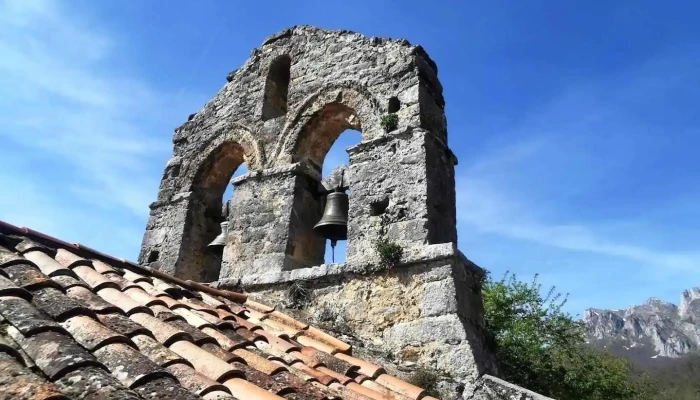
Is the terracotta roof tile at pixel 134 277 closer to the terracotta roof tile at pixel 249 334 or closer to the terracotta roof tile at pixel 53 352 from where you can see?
the terracotta roof tile at pixel 249 334

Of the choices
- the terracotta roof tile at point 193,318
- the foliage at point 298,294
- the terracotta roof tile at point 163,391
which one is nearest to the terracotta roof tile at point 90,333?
the terracotta roof tile at point 163,391

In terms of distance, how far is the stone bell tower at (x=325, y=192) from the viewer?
470 cm

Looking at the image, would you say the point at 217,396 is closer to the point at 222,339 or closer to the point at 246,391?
the point at 246,391

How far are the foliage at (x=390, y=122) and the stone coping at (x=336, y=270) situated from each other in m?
1.36

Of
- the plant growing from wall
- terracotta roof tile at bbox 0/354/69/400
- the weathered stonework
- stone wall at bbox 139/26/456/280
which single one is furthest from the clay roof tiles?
stone wall at bbox 139/26/456/280

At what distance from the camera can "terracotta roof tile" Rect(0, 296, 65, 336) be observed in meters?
2.40

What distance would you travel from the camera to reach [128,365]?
232 cm

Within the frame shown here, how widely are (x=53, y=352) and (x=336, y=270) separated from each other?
125 inches

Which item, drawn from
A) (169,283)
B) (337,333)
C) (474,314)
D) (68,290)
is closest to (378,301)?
(337,333)

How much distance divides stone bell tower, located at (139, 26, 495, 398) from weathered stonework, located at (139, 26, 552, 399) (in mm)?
13

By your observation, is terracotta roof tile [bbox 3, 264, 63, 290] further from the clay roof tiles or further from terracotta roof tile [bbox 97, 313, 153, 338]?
terracotta roof tile [bbox 97, 313, 153, 338]

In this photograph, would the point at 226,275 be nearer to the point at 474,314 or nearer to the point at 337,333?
the point at 337,333

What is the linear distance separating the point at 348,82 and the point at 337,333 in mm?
2747

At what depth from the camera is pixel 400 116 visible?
5.68 metres
